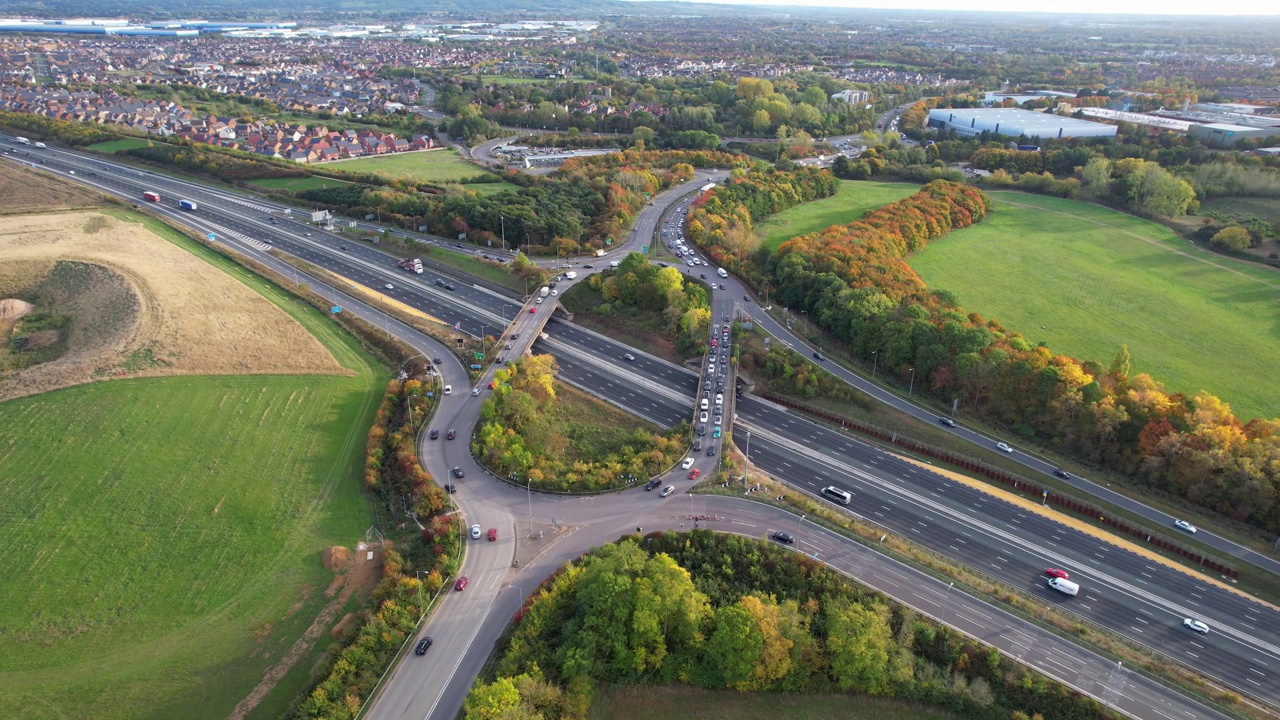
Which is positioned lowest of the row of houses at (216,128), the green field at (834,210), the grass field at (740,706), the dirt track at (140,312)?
the grass field at (740,706)

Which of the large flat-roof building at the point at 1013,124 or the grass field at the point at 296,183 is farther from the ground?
the large flat-roof building at the point at 1013,124

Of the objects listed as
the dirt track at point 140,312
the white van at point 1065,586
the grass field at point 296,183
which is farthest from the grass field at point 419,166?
the white van at point 1065,586

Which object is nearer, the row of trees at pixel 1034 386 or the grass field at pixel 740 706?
the grass field at pixel 740 706

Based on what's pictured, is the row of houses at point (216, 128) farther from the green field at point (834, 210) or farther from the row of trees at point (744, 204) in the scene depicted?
the green field at point (834, 210)

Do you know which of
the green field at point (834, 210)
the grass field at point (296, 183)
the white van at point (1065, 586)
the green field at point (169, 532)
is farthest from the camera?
the grass field at point (296, 183)

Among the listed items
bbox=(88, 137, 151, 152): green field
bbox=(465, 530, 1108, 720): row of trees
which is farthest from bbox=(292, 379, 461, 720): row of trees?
bbox=(88, 137, 151, 152): green field

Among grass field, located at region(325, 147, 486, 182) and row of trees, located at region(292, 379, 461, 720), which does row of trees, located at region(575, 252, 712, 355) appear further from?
grass field, located at region(325, 147, 486, 182)

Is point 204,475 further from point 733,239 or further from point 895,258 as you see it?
point 895,258

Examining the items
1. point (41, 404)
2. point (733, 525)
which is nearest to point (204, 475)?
point (41, 404)
